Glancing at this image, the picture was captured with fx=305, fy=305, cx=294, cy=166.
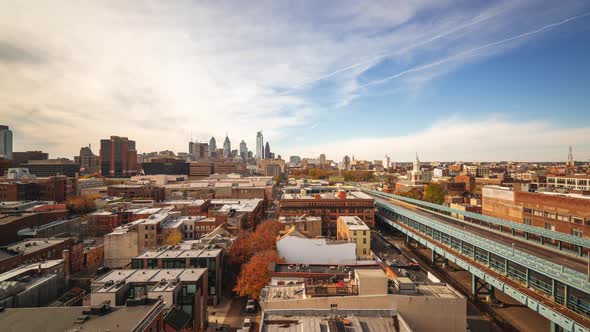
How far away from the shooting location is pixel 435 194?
95062 mm

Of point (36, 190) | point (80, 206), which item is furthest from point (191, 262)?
point (36, 190)

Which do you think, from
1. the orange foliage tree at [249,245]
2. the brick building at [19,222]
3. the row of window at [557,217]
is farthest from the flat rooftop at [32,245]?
the row of window at [557,217]

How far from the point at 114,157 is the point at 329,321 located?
200519mm

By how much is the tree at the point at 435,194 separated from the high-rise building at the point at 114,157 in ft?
567

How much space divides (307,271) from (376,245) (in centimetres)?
2761

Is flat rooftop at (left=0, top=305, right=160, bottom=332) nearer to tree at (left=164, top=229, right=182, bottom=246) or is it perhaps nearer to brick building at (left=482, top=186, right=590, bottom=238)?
tree at (left=164, top=229, right=182, bottom=246)

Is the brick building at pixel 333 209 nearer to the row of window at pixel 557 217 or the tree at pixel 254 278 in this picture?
the row of window at pixel 557 217

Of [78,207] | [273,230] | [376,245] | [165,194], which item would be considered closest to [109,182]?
[165,194]

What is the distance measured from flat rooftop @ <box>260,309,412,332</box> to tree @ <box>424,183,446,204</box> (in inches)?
3223

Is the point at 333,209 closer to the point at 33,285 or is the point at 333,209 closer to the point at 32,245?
the point at 32,245

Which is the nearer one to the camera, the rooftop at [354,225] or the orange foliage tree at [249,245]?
the orange foliage tree at [249,245]

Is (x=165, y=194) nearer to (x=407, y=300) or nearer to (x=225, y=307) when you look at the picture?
(x=225, y=307)

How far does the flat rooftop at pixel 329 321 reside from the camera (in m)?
17.5

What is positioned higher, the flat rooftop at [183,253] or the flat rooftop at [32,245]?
the flat rooftop at [183,253]
